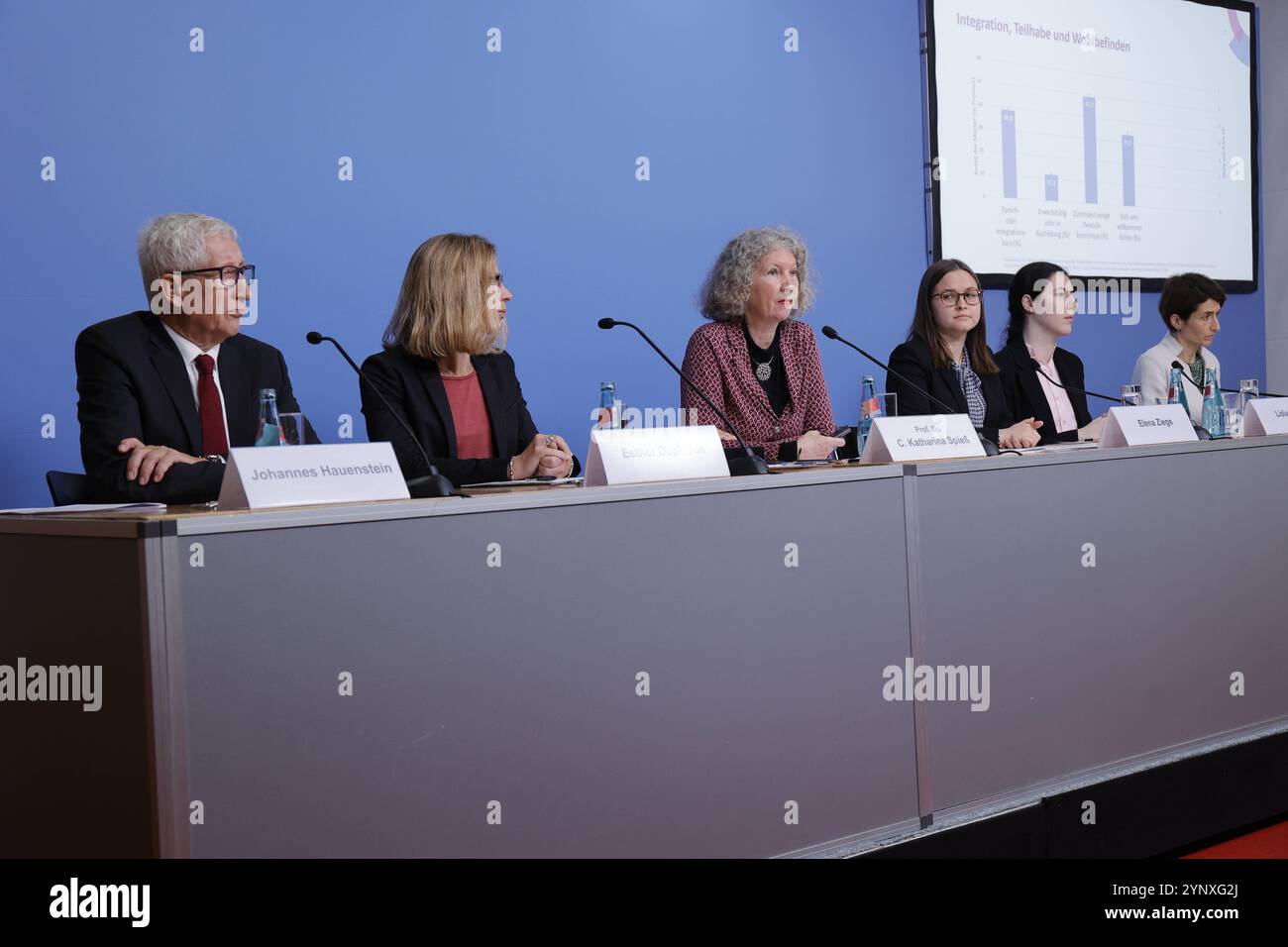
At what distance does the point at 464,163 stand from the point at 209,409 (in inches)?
50.3

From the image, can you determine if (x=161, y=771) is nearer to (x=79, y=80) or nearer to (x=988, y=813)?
(x=988, y=813)

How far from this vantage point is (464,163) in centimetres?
332

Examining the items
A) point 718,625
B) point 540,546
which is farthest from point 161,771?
point 718,625

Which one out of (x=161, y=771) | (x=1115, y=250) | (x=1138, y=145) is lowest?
(x=161, y=771)

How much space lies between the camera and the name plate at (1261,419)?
2543mm

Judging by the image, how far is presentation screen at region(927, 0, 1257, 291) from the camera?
173 inches

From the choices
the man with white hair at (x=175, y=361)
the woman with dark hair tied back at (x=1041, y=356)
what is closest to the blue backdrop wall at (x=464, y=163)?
the man with white hair at (x=175, y=361)

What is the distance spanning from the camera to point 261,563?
1.34 metres

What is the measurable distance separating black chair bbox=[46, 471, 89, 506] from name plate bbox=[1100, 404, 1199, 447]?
1.72 metres

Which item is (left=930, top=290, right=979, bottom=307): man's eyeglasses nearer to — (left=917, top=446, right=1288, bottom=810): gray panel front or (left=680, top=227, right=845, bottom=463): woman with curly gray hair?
(left=680, top=227, right=845, bottom=463): woman with curly gray hair

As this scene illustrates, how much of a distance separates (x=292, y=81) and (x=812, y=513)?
1.90 m

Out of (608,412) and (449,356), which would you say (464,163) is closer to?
(449,356)

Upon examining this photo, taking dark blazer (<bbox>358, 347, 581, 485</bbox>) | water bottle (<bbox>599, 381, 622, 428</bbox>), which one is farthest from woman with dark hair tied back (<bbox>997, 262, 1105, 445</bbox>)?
water bottle (<bbox>599, 381, 622, 428</bbox>)

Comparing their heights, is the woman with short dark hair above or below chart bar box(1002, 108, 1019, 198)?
below
